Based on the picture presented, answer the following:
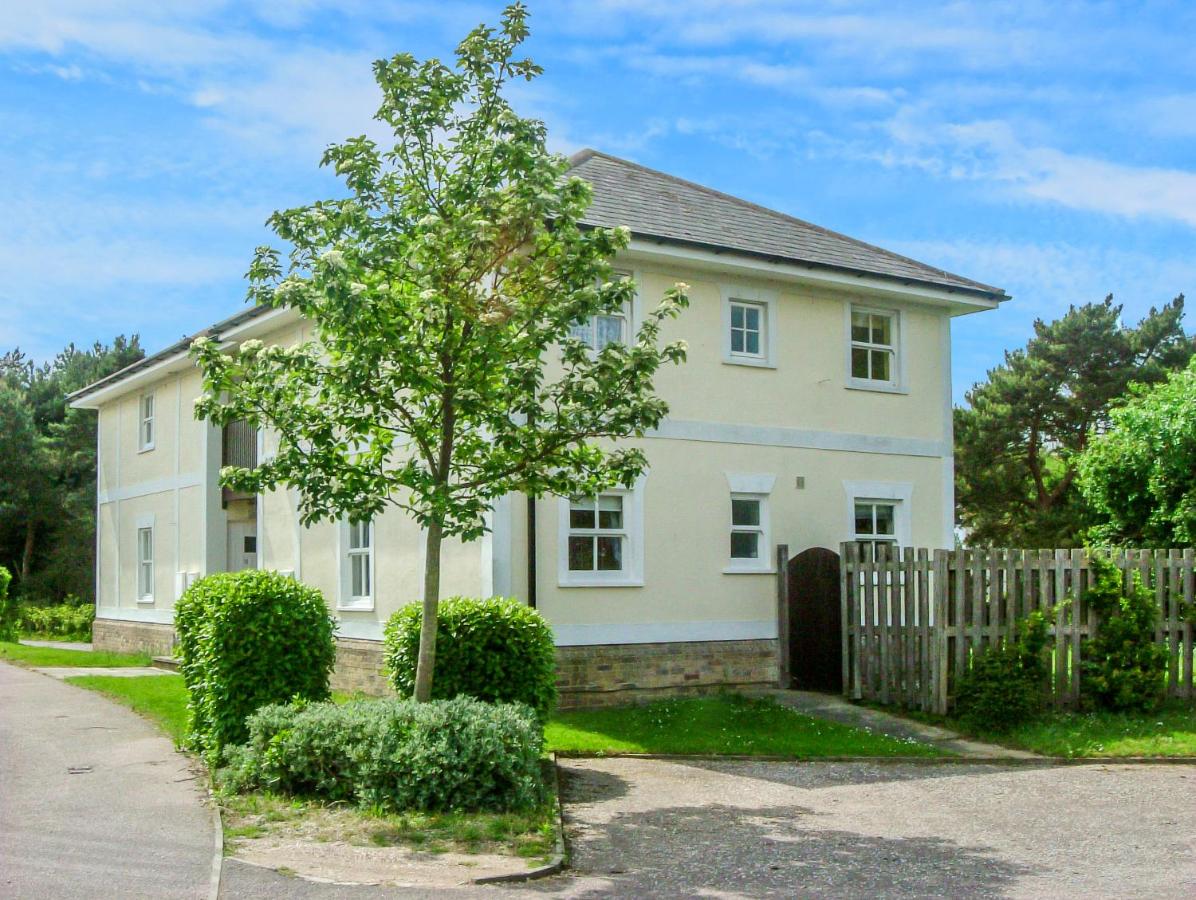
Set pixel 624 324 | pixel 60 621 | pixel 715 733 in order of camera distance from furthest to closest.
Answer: pixel 60 621
pixel 624 324
pixel 715 733

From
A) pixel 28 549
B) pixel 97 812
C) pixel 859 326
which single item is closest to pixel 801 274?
pixel 859 326

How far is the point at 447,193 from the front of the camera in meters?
10.5

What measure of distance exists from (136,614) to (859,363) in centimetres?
1652

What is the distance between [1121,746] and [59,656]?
20351mm

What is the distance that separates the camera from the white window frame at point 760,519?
1694 cm

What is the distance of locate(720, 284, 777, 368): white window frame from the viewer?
17156mm

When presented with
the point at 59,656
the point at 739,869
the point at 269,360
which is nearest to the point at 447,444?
the point at 269,360

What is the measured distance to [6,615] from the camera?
35781 mm

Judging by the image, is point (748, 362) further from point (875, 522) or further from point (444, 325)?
point (444, 325)

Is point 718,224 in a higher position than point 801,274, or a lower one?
higher

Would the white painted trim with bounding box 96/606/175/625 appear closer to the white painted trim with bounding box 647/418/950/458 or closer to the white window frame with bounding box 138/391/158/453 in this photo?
the white window frame with bounding box 138/391/158/453

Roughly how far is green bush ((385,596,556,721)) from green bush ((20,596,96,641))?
944 inches

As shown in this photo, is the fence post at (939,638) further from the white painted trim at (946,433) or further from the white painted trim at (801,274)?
the white painted trim at (801,274)

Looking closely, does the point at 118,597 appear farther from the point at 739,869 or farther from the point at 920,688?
the point at 739,869
